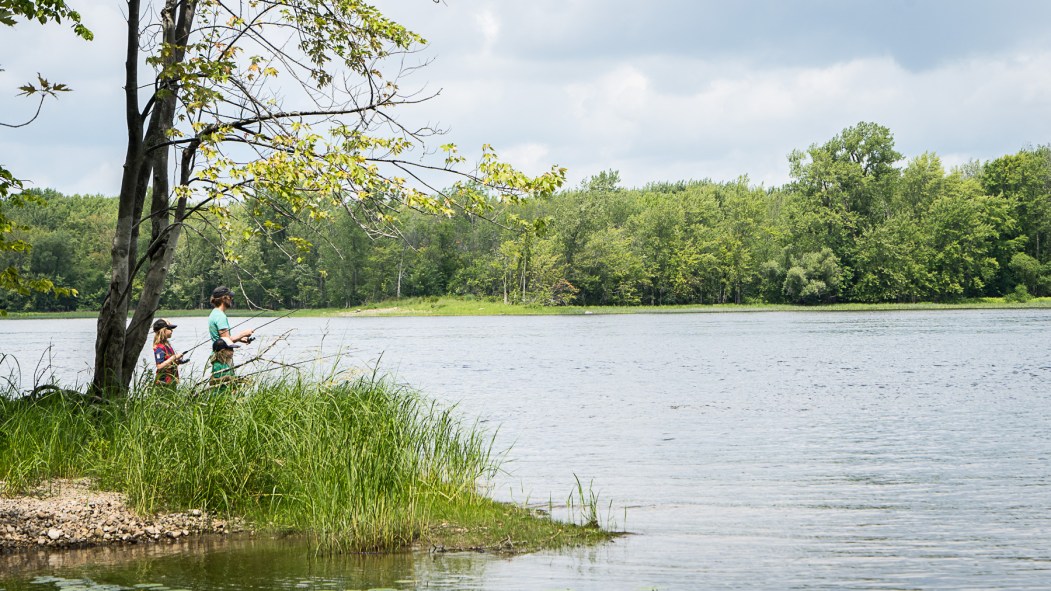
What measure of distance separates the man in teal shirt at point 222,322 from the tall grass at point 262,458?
2.88 ft

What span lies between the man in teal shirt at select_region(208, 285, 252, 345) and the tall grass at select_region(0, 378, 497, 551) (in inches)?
34.6

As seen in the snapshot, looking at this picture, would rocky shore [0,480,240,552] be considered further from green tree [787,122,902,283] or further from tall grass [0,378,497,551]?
green tree [787,122,902,283]

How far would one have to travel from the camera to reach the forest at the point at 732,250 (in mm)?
102188

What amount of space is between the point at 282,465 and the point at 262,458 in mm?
290

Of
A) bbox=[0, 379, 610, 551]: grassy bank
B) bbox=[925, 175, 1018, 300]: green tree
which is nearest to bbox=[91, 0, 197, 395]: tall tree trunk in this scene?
bbox=[0, 379, 610, 551]: grassy bank

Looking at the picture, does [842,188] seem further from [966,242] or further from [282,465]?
[282,465]

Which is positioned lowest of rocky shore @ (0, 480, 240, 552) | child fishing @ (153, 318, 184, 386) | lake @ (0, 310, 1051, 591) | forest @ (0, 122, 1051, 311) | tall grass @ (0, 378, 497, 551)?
lake @ (0, 310, 1051, 591)

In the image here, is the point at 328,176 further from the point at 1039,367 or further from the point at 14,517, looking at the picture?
the point at 1039,367

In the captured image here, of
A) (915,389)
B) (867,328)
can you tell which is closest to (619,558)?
(915,389)

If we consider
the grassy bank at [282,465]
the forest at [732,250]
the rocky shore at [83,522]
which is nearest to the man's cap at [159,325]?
the grassy bank at [282,465]

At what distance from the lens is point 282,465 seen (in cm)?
1015

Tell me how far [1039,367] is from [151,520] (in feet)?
102

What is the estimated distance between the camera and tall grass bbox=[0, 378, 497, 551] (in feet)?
30.9

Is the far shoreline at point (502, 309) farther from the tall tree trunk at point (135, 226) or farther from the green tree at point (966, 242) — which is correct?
the tall tree trunk at point (135, 226)
